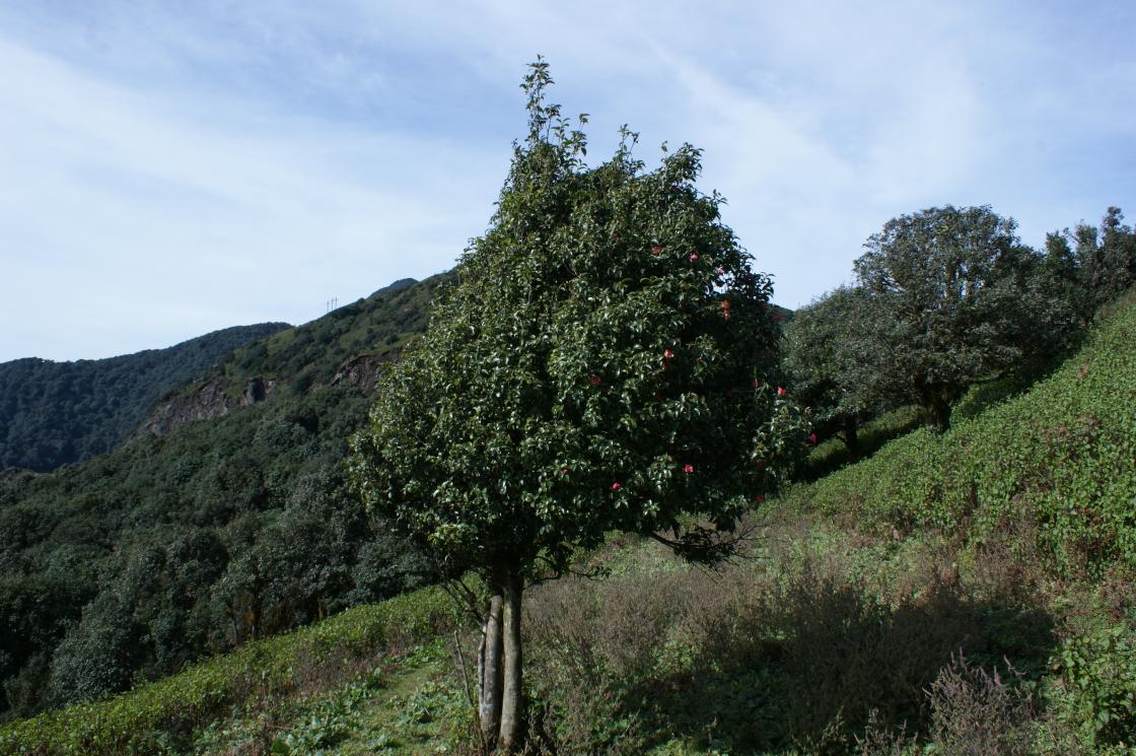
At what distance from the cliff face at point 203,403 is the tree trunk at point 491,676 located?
84041 mm

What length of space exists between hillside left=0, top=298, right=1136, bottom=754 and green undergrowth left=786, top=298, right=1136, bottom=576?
32mm

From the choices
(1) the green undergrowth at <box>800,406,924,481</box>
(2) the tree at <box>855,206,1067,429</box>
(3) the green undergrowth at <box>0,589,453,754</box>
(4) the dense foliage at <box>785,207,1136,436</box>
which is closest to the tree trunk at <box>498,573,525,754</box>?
(3) the green undergrowth at <box>0,589,453,754</box>

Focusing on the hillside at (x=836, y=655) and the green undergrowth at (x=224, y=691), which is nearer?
the hillside at (x=836, y=655)

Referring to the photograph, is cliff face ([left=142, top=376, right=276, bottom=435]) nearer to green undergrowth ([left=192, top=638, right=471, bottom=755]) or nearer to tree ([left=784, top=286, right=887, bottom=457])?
tree ([left=784, top=286, right=887, bottom=457])

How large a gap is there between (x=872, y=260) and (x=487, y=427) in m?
19.9

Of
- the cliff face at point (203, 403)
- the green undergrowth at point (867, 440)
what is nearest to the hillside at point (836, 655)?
the green undergrowth at point (867, 440)

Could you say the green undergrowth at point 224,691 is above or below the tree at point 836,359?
below

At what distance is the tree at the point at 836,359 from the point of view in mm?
21672

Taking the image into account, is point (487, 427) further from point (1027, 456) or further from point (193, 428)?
point (193, 428)

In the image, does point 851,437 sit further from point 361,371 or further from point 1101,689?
point 361,371

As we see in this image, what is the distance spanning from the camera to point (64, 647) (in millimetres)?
32000

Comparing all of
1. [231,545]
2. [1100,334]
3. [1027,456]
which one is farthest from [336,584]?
[1100,334]

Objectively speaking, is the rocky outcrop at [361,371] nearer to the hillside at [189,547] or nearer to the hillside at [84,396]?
the hillside at [189,547]

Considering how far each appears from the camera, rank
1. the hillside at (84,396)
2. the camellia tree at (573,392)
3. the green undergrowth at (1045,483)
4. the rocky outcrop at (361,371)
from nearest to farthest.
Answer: the camellia tree at (573,392) → the green undergrowth at (1045,483) → the rocky outcrop at (361,371) → the hillside at (84,396)
